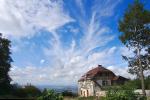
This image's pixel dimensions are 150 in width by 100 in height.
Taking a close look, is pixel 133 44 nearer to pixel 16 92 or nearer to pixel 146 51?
pixel 146 51

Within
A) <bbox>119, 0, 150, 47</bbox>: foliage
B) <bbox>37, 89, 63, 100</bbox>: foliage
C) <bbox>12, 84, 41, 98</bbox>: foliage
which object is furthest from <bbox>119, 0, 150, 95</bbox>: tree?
<bbox>37, 89, 63, 100</bbox>: foliage

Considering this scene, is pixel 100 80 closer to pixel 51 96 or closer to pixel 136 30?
pixel 136 30

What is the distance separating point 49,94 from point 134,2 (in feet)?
108

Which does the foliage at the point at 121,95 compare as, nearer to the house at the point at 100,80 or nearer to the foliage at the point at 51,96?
the foliage at the point at 51,96

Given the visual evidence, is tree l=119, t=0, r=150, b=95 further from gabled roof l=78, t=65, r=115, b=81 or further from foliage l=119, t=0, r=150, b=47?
gabled roof l=78, t=65, r=115, b=81

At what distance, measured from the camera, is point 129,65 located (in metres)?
48.2

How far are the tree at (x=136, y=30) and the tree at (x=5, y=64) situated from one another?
2263cm

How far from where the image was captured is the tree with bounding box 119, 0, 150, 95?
47.5 meters

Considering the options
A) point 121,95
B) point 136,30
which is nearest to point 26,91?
point 136,30

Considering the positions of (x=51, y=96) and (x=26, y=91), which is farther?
(x=26, y=91)

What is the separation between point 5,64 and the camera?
58406 mm

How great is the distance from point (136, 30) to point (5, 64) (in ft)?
83.4

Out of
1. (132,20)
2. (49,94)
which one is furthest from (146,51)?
(49,94)

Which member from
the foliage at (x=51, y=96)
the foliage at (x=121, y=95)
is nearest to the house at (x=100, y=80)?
the foliage at (x=121, y=95)
